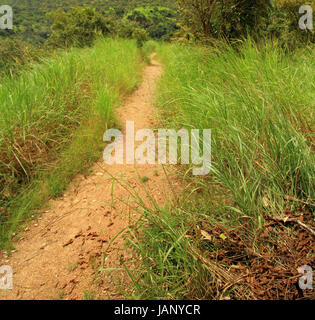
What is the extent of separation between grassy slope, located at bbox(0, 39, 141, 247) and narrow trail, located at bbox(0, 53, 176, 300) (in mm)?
171

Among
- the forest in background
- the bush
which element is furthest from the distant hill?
the forest in background

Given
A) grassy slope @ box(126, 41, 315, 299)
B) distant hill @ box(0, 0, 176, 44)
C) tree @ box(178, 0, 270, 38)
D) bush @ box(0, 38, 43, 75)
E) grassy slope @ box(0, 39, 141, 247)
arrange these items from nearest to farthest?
grassy slope @ box(126, 41, 315, 299), grassy slope @ box(0, 39, 141, 247), bush @ box(0, 38, 43, 75), tree @ box(178, 0, 270, 38), distant hill @ box(0, 0, 176, 44)

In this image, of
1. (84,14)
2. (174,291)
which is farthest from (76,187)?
(84,14)

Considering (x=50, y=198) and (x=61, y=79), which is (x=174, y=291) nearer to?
(x=50, y=198)

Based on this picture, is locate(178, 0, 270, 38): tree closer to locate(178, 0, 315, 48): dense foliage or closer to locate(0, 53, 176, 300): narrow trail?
locate(178, 0, 315, 48): dense foliage

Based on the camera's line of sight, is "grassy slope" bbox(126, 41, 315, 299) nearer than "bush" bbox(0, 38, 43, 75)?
Yes

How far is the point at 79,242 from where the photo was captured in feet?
5.85

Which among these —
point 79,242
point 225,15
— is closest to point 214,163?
point 79,242

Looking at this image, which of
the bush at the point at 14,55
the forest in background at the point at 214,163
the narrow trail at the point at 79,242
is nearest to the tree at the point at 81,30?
the bush at the point at 14,55

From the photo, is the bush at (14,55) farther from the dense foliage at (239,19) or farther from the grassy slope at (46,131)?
the dense foliage at (239,19)

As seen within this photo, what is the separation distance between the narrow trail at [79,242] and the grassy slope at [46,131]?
0.17m

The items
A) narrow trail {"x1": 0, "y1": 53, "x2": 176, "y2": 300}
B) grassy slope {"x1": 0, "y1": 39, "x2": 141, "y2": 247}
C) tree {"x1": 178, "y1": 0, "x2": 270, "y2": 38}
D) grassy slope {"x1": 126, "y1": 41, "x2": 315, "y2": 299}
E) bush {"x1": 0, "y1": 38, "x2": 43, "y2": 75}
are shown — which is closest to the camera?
grassy slope {"x1": 126, "y1": 41, "x2": 315, "y2": 299}

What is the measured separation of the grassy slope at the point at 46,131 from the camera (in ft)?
7.22

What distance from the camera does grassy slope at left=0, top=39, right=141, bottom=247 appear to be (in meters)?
2.20
